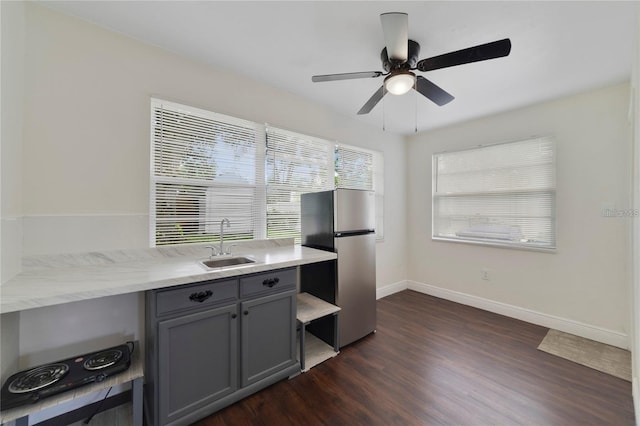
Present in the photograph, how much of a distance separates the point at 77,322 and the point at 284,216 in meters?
1.85

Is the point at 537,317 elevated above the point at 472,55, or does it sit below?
below

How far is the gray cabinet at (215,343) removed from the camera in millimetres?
1430

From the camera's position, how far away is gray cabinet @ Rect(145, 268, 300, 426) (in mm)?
1430

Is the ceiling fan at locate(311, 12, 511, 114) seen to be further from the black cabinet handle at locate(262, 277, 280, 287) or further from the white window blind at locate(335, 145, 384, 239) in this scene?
the black cabinet handle at locate(262, 277, 280, 287)

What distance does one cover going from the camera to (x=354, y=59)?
2.10 meters

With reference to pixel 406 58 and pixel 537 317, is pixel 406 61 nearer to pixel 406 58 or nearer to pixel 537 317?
pixel 406 58

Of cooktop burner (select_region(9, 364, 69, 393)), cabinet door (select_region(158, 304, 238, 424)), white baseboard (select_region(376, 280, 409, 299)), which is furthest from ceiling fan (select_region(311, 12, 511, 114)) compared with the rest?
white baseboard (select_region(376, 280, 409, 299))

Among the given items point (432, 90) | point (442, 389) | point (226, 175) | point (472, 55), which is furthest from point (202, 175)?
point (442, 389)

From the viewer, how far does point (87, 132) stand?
67.5 inches

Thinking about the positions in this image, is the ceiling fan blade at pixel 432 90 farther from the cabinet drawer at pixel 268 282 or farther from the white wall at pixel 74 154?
the white wall at pixel 74 154

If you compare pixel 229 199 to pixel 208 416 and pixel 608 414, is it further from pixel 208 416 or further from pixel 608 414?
pixel 608 414

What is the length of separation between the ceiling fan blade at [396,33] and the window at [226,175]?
1.48 m

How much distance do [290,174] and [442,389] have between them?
248 cm

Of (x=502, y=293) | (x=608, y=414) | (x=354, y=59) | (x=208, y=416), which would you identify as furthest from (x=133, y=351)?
(x=502, y=293)
